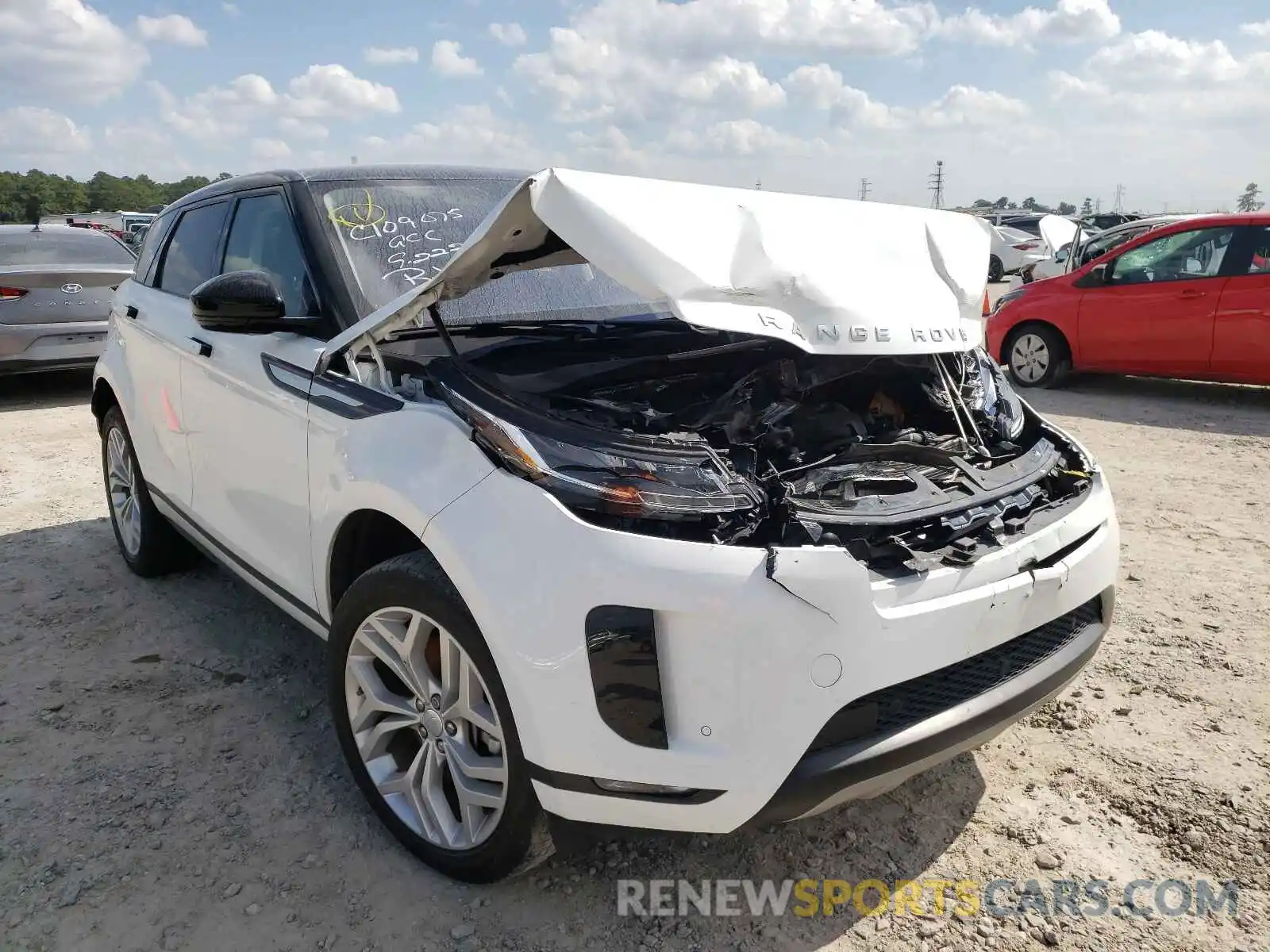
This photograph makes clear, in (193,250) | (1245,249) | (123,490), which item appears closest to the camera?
(193,250)

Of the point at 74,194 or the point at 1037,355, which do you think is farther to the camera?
the point at 74,194

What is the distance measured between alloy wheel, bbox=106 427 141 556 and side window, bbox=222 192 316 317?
1.42 m

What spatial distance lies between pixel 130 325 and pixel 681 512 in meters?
3.37

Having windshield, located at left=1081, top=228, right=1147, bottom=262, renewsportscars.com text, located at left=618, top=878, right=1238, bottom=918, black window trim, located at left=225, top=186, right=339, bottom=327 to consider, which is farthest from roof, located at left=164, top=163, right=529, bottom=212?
windshield, located at left=1081, top=228, right=1147, bottom=262

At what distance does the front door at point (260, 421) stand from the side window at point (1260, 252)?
785 centimetres

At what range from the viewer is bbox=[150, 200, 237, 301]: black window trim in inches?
145

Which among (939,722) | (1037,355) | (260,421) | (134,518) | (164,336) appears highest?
(164,336)

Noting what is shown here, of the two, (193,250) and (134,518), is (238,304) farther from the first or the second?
(134,518)

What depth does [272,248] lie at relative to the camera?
3.25 metres

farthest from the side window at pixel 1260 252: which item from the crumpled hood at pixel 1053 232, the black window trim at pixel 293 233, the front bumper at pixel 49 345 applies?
the front bumper at pixel 49 345

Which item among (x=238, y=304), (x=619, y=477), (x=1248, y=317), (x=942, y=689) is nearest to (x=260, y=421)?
(x=238, y=304)

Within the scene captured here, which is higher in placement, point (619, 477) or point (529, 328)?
point (529, 328)

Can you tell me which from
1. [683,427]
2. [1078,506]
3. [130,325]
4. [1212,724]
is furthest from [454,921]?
[130,325]

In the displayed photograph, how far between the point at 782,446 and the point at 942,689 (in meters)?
0.75
